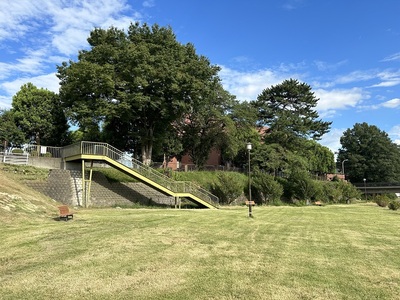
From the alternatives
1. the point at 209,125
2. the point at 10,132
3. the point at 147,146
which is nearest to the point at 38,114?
the point at 10,132

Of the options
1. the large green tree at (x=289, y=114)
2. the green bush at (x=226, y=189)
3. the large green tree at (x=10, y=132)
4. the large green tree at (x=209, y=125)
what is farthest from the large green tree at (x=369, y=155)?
the large green tree at (x=10, y=132)

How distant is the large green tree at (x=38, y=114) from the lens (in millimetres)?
36000

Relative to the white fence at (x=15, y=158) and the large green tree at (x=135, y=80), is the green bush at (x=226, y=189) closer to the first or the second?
the large green tree at (x=135, y=80)

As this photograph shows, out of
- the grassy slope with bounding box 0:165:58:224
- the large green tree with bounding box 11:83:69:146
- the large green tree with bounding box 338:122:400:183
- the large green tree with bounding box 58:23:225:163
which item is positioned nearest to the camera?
the grassy slope with bounding box 0:165:58:224

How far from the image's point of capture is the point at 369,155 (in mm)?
97625

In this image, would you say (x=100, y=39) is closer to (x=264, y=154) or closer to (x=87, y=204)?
(x=87, y=204)

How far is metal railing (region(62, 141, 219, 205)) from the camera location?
24.9 meters

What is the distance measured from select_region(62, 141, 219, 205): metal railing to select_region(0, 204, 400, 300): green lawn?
44.0 feet

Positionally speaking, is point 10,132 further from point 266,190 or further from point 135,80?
point 266,190

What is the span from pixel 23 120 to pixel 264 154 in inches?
1141

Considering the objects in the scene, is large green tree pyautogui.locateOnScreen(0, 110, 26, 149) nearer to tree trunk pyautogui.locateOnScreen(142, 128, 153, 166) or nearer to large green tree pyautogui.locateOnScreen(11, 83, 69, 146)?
large green tree pyautogui.locateOnScreen(11, 83, 69, 146)

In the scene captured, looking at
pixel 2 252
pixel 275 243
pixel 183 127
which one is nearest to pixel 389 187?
pixel 183 127

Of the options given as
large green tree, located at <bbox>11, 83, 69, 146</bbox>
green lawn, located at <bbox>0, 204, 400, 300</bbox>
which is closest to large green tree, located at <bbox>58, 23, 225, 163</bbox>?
large green tree, located at <bbox>11, 83, 69, 146</bbox>

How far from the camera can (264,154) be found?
46.4 meters
